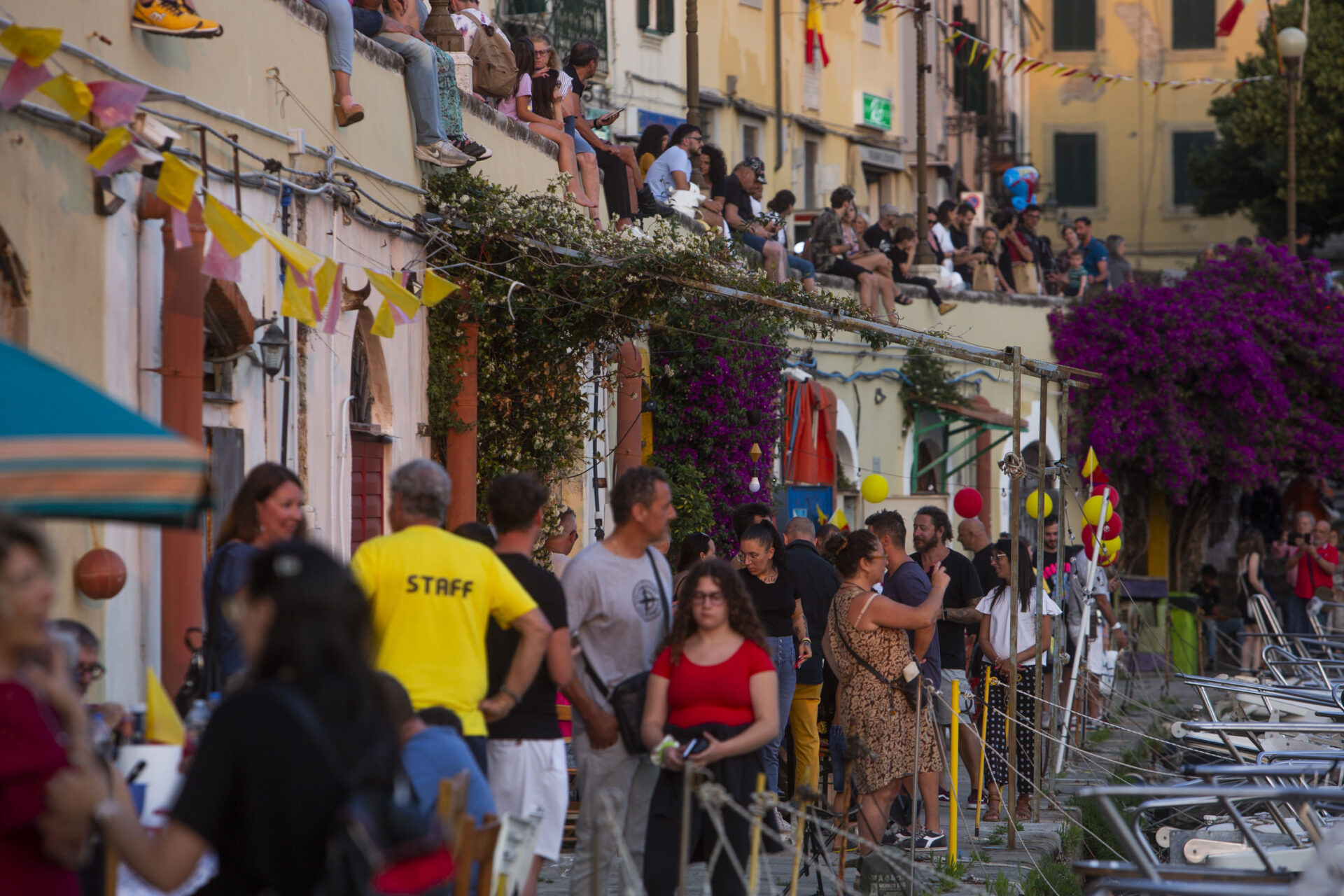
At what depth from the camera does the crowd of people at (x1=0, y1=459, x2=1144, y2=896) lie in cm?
372

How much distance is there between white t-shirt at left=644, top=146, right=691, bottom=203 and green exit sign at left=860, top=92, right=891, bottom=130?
44.5 ft

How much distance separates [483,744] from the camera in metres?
6.16

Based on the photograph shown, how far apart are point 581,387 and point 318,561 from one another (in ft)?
36.8

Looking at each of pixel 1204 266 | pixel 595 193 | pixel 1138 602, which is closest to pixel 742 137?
pixel 1204 266

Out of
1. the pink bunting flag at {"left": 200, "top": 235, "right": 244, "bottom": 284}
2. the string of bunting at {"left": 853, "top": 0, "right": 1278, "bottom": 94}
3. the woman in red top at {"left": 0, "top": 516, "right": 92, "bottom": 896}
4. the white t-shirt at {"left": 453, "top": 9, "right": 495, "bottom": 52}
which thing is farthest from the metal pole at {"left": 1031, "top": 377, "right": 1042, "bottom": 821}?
the string of bunting at {"left": 853, "top": 0, "right": 1278, "bottom": 94}

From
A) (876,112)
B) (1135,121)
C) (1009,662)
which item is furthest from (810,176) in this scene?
(1009,662)

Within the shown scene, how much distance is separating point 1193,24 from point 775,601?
36.8 m

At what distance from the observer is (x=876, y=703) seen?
9477mm

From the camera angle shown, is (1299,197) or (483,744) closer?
(483,744)

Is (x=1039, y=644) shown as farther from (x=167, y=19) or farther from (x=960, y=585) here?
(x=167, y=19)

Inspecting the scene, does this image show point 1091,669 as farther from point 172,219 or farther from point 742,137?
point 742,137

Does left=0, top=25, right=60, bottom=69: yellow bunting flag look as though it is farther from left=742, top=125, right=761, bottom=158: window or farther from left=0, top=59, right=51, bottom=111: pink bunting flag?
left=742, top=125, right=761, bottom=158: window

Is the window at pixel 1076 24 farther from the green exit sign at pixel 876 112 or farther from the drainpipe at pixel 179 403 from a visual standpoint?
the drainpipe at pixel 179 403

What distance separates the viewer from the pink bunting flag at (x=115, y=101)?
6594 millimetres
